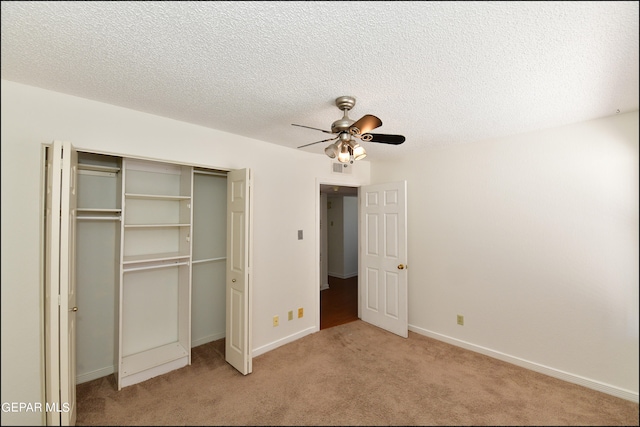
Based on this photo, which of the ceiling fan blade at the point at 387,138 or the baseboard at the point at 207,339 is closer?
the ceiling fan blade at the point at 387,138

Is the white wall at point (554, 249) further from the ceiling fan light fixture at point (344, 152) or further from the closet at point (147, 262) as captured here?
the closet at point (147, 262)

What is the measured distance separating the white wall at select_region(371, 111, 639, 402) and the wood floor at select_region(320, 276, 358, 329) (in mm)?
1412

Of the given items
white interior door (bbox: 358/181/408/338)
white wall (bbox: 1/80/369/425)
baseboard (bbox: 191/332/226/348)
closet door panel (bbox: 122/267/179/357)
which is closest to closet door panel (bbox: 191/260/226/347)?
baseboard (bbox: 191/332/226/348)

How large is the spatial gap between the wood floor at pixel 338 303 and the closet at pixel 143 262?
1.55 meters

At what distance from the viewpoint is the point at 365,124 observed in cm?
164

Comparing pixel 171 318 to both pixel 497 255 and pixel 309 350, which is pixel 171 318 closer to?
pixel 309 350

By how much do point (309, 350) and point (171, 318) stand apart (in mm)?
1447

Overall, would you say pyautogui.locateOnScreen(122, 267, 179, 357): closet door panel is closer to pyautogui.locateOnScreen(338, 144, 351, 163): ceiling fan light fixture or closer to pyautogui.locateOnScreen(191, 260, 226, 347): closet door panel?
pyautogui.locateOnScreen(191, 260, 226, 347): closet door panel

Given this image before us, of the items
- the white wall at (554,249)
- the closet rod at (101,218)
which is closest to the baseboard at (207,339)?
the closet rod at (101,218)

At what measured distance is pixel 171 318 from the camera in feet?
8.63

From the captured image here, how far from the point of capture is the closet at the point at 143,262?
6.79 ft

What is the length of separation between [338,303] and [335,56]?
399 cm

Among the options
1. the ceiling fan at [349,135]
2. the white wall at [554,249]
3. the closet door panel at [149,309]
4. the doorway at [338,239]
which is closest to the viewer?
the white wall at [554,249]
